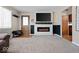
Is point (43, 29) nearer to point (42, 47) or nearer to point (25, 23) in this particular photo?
point (25, 23)

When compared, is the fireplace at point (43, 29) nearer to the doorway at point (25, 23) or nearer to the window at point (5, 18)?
the doorway at point (25, 23)

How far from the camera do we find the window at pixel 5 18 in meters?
9.41

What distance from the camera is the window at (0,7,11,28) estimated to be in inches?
371

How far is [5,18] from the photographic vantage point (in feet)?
32.3

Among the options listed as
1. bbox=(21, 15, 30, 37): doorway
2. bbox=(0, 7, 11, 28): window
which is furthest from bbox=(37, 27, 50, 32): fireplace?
bbox=(0, 7, 11, 28): window

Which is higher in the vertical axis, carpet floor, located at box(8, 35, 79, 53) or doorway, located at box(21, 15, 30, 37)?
doorway, located at box(21, 15, 30, 37)

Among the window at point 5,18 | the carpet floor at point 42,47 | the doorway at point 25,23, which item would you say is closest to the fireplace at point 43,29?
the doorway at point 25,23

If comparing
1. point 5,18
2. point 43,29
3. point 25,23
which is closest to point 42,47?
point 5,18

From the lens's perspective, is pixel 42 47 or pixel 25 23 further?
pixel 25 23

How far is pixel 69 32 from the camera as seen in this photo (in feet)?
46.8

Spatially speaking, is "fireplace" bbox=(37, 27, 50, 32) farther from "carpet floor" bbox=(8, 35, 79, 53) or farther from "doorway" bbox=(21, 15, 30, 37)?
"carpet floor" bbox=(8, 35, 79, 53)
